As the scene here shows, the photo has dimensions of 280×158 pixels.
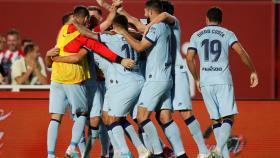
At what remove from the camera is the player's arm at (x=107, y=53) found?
1497cm

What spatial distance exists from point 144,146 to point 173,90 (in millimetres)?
980

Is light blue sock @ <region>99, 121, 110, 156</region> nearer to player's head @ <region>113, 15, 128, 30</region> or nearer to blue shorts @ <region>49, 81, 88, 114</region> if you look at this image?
blue shorts @ <region>49, 81, 88, 114</region>

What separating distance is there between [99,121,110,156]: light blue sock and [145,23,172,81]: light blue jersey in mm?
1709

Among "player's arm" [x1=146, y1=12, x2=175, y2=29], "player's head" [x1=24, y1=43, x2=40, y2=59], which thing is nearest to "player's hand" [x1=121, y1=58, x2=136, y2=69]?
"player's arm" [x1=146, y1=12, x2=175, y2=29]

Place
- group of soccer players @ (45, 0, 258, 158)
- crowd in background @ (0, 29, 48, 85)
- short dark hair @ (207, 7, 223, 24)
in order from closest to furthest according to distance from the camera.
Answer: group of soccer players @ (45, 0, 258, 158)
short dark hair @ (207, 7, 223, 24)
crowd in background @ (0, 29, 48, 85)

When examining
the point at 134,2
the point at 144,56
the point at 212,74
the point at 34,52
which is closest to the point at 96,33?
the point at 144,56

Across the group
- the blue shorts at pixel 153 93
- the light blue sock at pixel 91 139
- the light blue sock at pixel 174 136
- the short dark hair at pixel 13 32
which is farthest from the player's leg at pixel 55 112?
the short dark hair at pixel 13 32

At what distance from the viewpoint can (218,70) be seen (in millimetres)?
15266

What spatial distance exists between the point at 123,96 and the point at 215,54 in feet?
4.89

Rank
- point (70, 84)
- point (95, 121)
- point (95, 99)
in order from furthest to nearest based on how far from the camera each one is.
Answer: point (95, 99) → point (95, 121) → point (70, 84)

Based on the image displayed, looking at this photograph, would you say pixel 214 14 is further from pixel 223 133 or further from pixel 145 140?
pixel 145 140

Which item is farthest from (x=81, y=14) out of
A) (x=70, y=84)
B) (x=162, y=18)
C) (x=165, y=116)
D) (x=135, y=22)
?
(x=165, y=116)

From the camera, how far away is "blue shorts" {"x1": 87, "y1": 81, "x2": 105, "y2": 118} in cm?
1600

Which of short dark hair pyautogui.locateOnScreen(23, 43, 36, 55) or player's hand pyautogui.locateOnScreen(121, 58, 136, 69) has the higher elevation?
short dark hair pyautogui.locateOnScreen(23, 43, 36, 55)
